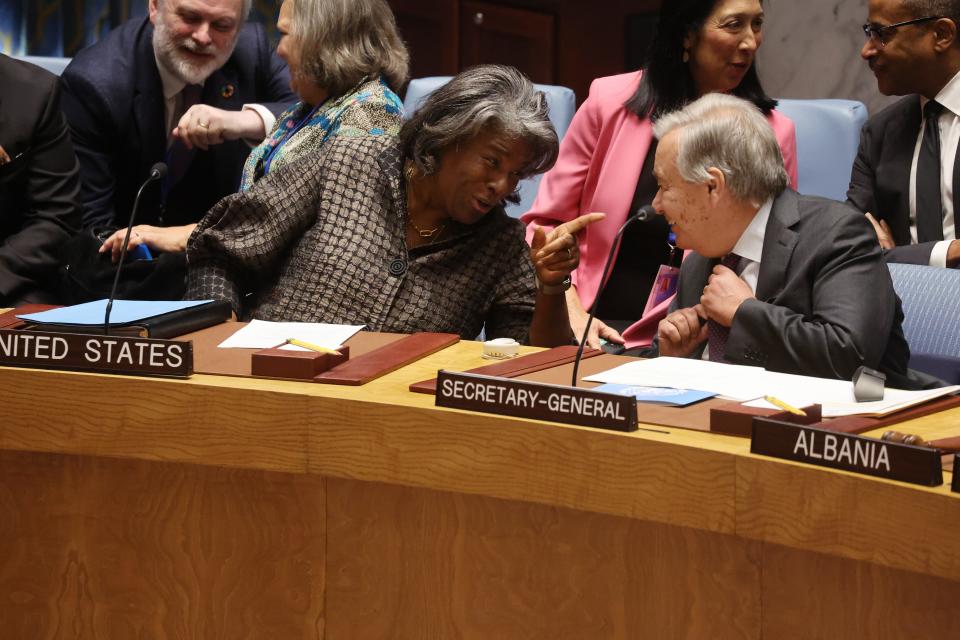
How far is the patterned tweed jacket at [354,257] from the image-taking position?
217 cm

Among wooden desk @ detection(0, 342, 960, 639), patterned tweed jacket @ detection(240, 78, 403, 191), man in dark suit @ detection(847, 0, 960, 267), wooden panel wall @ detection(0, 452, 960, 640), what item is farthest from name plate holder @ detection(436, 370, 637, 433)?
man in dark suit @ detection(847, 0, 960, 267)

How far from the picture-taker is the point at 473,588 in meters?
1.49

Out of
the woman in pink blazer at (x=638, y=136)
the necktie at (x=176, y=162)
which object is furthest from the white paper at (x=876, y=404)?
the necktie at (x=176, y=162)

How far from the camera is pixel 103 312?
182cm

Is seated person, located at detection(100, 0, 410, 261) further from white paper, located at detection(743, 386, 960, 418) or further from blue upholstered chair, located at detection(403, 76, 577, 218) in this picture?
white paper, located at detection(743, 386, 960, 418)

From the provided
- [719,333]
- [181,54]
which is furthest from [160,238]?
[719,333]

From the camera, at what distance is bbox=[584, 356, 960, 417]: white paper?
140 centimetres

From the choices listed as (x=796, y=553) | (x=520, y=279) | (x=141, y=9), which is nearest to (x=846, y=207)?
(x=520, y=279)

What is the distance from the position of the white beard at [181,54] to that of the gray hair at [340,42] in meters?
0.50

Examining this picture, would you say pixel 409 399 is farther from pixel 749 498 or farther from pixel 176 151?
pixel 176 151

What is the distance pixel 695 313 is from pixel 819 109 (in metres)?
1.37

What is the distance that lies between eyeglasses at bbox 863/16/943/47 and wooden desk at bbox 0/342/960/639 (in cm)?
164

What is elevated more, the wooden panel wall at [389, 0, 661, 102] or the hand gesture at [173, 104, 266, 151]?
the wooden panel wall at [389, 0, 661, 102]

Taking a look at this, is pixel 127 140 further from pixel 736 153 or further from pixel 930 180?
pixel 930 180
